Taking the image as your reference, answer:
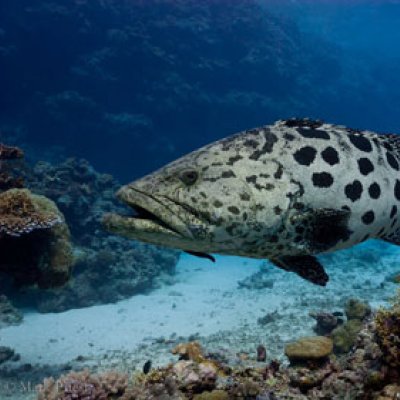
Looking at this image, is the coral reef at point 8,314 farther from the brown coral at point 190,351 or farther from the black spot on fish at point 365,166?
the black spot on fish at point 365,166

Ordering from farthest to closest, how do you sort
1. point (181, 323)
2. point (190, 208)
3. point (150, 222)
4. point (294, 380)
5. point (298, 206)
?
point (181, 323), point (294, 380), point (298, 206), point (190, 208), point (150, 222)

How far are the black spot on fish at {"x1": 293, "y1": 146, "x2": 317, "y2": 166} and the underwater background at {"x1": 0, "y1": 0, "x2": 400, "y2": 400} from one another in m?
1.62

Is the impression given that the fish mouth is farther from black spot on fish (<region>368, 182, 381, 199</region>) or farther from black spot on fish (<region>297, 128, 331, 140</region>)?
black spot on fish (<region>368, 182, 381, 199</region>)

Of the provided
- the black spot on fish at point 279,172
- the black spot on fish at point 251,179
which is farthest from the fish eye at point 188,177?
the black spot on fish at point 279,172

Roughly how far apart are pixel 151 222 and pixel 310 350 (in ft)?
14.9

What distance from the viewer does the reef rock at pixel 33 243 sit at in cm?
820

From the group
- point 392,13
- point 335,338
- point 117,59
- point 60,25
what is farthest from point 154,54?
point 392,13

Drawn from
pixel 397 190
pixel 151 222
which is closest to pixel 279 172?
pixel 151 222

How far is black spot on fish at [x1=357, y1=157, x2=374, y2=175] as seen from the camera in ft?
14.3

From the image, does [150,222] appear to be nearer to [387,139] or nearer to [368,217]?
[368,217]

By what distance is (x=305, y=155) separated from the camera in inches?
163

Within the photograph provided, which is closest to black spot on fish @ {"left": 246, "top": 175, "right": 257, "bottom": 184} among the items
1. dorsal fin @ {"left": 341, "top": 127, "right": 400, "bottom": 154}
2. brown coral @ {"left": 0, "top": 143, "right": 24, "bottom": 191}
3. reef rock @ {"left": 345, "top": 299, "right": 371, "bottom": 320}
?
dorsal fin @ {"left": 341, "top": 127, "right": 400, "bottom": 154}

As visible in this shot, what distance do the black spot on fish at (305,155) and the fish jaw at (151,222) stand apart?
4.37ft

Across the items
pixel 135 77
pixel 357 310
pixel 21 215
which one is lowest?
pixel 357 310
